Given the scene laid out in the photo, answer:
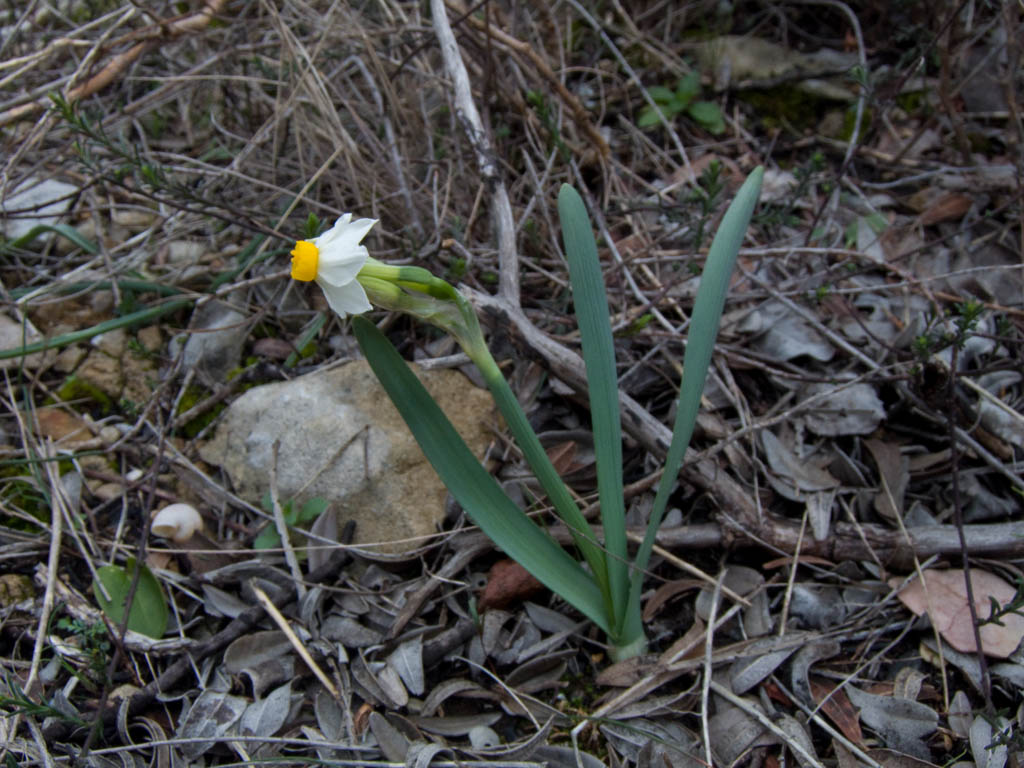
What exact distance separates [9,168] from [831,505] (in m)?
2.11

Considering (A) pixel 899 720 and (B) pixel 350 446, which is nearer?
Answer: (A) pixel 899 720

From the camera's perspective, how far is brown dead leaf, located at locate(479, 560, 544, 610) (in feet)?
4.77

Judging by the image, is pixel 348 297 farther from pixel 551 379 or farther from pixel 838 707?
pixel 838 707

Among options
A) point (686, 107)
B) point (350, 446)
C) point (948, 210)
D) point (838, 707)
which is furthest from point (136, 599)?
point (948, 210)

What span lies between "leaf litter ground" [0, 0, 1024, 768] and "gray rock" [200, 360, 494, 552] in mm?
75

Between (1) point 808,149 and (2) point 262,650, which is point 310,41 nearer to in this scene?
(1) point 808,149

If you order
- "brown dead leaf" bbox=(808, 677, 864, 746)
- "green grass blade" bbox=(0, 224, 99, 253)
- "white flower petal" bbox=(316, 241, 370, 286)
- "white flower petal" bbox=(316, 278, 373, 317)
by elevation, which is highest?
"white flower petal" bbox=(316, 241, 370, 286)

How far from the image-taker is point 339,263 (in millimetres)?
988

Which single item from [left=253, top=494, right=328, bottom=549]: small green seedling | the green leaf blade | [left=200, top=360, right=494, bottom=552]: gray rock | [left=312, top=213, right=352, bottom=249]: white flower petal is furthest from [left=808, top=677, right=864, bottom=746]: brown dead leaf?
the green leaf blade

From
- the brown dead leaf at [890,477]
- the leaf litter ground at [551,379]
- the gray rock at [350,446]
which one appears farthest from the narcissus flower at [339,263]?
the brown dead leaf at [890,477]

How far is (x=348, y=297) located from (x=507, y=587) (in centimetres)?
72

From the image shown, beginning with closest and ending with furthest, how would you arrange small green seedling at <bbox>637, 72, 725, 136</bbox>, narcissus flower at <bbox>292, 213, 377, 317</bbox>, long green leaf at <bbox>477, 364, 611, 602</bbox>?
narcissus flower at <bbox>292, 213, 377, 317</bbox>, long green leaf at <bbox>477, 364, 611, 602</bbox>, small green seedling at <bbox>637, 72, 725, 136</bbox>

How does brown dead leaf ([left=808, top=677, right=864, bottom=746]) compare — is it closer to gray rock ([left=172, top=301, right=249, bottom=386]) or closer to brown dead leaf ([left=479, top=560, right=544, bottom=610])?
brown dead leaf ([left=479, top=560, right=544, bottom=610])

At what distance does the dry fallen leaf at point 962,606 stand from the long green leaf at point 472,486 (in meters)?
0.62
